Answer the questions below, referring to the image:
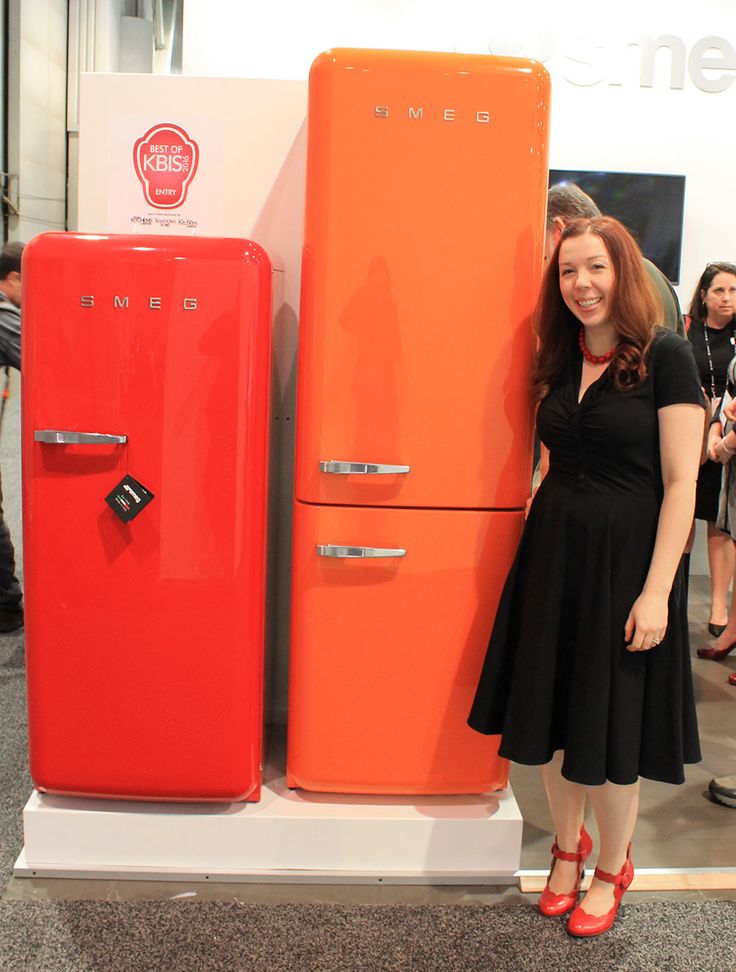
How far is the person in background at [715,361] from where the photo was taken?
3859 mm

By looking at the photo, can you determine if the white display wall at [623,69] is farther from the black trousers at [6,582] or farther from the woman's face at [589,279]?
the woman's face at [589,279]

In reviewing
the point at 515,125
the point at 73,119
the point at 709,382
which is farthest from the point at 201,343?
the point at 73,119

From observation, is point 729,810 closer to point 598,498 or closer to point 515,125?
point 598,498

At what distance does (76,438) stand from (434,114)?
1.04m

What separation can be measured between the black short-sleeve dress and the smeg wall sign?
3345mm

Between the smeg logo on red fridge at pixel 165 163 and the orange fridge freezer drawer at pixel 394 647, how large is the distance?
0.91 meters

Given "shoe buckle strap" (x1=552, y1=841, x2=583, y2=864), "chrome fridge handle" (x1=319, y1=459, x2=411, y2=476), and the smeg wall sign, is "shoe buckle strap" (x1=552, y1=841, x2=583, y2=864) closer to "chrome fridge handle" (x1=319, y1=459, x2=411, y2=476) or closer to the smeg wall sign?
"chrome fridge handle" (x1=319, y1=459, x2=411, y2=476)

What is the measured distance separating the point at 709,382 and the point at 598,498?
2541 mm

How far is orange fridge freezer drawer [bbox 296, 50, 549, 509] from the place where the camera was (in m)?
1.91

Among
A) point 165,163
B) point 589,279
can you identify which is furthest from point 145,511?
point 589,279

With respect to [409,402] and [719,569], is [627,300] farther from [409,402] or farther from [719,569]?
[719,569]

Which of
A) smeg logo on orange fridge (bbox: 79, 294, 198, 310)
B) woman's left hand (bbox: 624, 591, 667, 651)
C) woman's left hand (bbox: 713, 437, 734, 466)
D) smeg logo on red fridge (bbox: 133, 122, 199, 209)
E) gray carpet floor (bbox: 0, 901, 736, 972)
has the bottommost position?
gray carpet floor (bbox: 0, 901, 736, 972)

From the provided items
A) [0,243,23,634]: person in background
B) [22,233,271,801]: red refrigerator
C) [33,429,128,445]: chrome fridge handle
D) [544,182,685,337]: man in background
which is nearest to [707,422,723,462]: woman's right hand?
[544,182,685,337]: man in background

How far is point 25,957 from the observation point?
5.86ft
